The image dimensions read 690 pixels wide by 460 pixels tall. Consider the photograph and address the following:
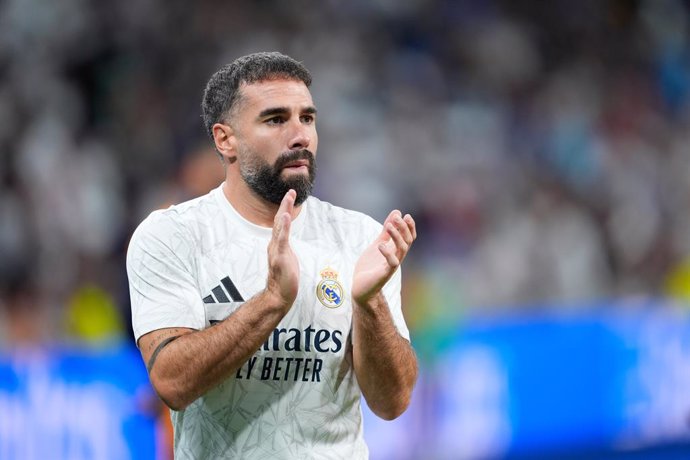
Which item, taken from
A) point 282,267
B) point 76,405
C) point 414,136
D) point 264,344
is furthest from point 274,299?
point 414,136

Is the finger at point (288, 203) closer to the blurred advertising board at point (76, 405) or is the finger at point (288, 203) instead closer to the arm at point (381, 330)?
the arm at point (381, 330)

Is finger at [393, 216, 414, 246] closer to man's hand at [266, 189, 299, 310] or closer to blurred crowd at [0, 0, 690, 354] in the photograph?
man's hand at [266, 189, 299, 310]

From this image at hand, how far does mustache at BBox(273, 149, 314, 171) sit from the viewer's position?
12.4ft

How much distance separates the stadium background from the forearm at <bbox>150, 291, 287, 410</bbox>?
242 cm

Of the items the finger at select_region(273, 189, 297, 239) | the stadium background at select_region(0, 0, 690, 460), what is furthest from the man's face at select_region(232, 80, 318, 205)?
the stadium background at select_region(0, 0, 690, 460)

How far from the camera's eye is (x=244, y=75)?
3859 mm

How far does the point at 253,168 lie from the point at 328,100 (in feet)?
26.1

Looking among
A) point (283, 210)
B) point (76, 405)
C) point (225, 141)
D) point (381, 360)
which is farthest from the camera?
point (76, 405)

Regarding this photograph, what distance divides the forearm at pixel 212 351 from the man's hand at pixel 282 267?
0.03 metres

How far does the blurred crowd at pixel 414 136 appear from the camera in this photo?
9375mm

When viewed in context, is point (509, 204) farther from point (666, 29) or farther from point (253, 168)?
point (253, 168)

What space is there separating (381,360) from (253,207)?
0.65 meters

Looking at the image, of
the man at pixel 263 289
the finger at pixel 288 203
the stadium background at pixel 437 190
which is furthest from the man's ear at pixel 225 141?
the stadium background at pixel 437 190

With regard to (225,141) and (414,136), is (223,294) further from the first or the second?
(414,136)
